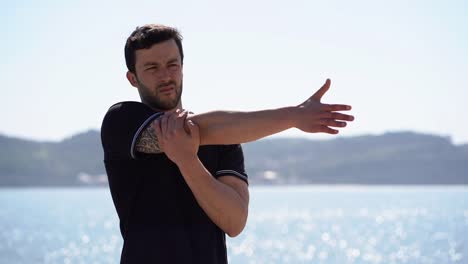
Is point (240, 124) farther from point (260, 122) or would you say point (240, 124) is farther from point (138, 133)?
point (138, 133)

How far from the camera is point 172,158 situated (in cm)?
364

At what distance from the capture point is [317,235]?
280ft

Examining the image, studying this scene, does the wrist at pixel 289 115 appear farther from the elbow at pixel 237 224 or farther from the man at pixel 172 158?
the elbow at pixel 237 224

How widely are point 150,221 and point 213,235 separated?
295 mm

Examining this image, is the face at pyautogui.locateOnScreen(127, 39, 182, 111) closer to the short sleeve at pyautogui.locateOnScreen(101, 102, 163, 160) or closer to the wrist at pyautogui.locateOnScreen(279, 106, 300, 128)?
the short sleeve at pyautogui.locateOnScreen(101, 102, 163, 160)

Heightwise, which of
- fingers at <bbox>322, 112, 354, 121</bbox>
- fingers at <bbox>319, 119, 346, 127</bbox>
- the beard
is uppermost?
the beard

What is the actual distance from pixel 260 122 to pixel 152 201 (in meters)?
0.62

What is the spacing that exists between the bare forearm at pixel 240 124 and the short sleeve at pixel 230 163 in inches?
8.2

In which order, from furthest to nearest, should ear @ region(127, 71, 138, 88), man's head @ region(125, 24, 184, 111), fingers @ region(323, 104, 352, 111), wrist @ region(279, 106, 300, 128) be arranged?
1. ear @ region(127, 71, 138, 88)
2. man's head @ region(125, 24, 184, 111)
3. wrist @ region(279, 106, 300, 128)
4. fingers @ region(323, 104, 352, 111)

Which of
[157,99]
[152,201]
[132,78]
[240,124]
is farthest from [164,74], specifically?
[152,201]

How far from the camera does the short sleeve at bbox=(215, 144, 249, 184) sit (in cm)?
390

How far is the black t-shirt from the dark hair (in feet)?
0.85

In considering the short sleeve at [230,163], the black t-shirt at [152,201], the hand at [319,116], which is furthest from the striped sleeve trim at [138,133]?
the hand at [319,116]

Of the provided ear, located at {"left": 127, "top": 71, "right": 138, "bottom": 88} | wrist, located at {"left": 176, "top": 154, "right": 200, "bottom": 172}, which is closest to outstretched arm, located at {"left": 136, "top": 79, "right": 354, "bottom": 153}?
wrist, located at {"left": 176, "top": 154, "right": 200, "bottom": 172}
